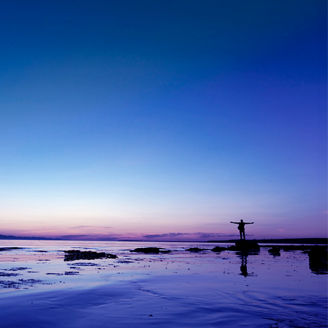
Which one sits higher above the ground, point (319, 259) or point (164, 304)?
point (164, 304)

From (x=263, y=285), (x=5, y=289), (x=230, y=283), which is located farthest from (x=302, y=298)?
(x=5, y=289)

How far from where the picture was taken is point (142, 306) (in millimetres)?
11859

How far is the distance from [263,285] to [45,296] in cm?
1261

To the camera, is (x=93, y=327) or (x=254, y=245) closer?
(x=93, y=327)

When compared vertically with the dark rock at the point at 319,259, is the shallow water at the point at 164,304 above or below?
above

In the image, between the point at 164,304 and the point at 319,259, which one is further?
the point at 319,259

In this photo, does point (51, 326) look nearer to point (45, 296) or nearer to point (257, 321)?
point (45, 296)

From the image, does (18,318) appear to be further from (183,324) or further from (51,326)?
(183,324)

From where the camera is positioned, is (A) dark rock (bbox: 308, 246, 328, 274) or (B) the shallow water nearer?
(B) the shallow water

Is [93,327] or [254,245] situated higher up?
[93,327]

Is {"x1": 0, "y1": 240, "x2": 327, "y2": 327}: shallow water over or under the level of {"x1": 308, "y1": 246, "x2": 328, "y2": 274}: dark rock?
over

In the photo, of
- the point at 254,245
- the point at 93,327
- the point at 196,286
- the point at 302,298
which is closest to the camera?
the point at 93,327

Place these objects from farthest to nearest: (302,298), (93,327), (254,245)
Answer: (254,245) < (302,298) < (93,327)

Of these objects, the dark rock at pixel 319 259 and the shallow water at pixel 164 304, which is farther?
the dark rock at pixel 319 259
